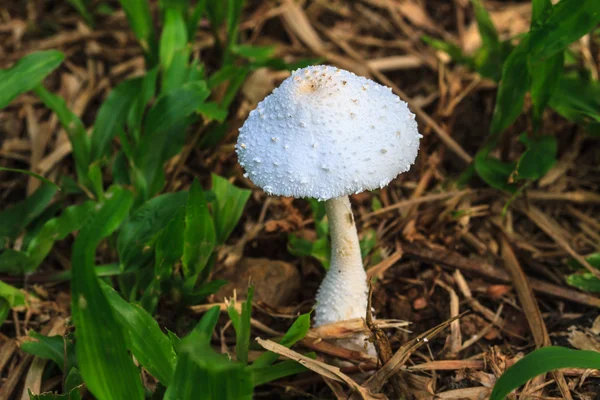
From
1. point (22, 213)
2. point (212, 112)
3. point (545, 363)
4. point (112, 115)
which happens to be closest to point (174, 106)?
point (212, 112)

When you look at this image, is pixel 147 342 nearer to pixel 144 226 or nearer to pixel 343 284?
pixel 144 226

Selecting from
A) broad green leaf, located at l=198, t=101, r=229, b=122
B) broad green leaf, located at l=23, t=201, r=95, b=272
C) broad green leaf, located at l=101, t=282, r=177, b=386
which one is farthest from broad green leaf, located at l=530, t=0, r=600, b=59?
broad green leaf, located at l=23, t=201, r=95, b=272

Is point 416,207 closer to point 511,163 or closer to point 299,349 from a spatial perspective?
point 511,163

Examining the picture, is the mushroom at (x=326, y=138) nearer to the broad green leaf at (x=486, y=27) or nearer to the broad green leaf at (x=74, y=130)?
the broad green leaf at (x=74, y=130)

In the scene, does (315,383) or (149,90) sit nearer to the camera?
(315,383)

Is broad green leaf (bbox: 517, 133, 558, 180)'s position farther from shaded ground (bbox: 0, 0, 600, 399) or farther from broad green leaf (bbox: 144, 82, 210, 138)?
broad green leaf (bbox: 144, 82, 210, 138)

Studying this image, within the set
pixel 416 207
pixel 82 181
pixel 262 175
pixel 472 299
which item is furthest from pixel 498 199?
pixel 82 181
